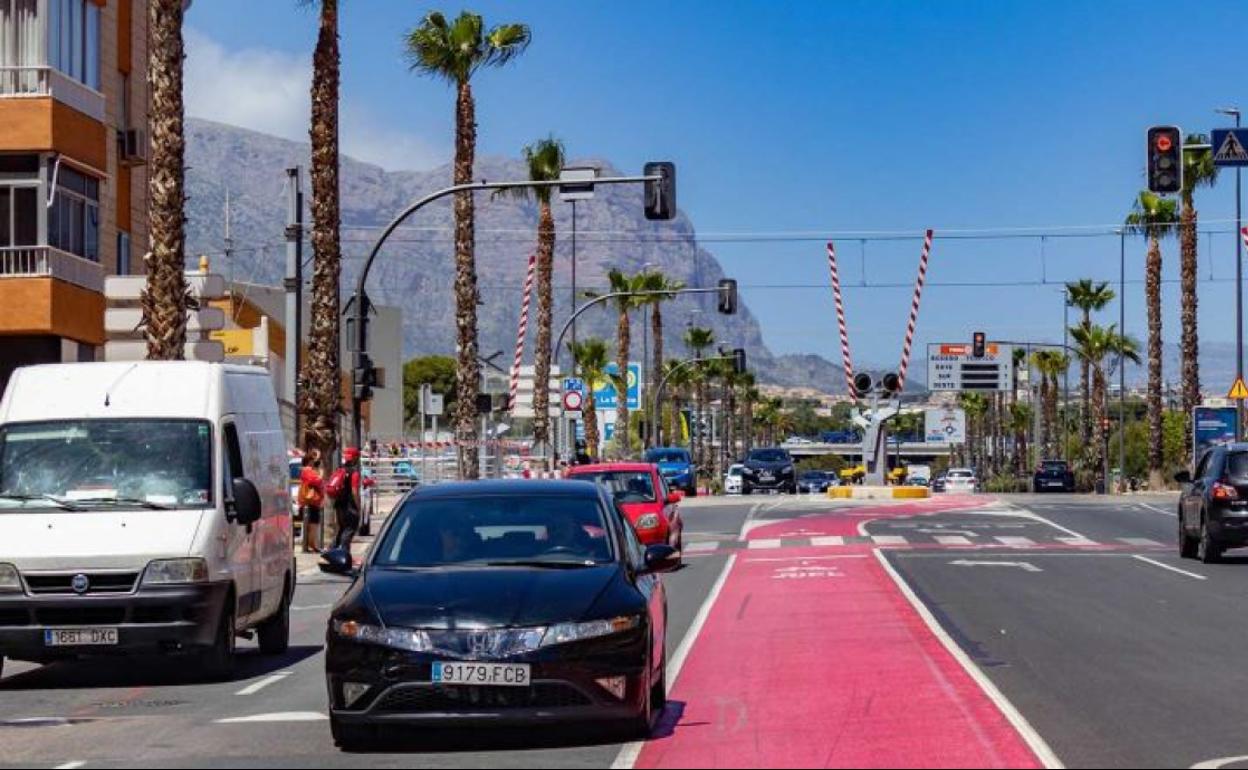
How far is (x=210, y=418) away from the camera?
16766mm

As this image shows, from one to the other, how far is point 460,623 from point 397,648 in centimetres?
37

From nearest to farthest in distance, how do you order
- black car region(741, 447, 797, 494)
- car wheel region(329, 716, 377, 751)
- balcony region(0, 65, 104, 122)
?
1. car wheel region(329, 716, 377, 751)
2. balcony region(0, 65, 104, 122)
3. black car region(741, 447, 797, 494)

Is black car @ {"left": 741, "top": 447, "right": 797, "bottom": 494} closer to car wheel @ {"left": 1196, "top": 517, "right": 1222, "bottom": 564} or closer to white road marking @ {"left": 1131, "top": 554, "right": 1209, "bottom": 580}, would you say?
white road marking @ {"left": 1131, "top": 554, "right": 1209, "bottom": 580}

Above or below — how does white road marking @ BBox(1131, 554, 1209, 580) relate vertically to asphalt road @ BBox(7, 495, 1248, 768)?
below

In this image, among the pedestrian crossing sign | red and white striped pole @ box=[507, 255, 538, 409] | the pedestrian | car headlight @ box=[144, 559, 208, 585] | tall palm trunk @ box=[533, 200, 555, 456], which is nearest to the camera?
car headlight @ box=[144, 559, 208, 585]

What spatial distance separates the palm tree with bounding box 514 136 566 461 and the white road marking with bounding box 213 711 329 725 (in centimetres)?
4451

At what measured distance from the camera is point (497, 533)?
12.6m

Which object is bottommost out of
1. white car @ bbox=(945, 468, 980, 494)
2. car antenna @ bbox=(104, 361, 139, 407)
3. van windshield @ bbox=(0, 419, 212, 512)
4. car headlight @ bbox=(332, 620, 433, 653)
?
white car @ bbox=(945, 468, 980, 494)

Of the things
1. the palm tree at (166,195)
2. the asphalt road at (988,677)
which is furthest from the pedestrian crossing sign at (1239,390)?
the palm tree at (166,195)

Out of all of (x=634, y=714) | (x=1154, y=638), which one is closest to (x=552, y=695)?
(x=634, y=714)

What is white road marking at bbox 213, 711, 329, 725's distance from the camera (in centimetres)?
1352

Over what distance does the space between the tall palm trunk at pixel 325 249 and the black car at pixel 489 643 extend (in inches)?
938

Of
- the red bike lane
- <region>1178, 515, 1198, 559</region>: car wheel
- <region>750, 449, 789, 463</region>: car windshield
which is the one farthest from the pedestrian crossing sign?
the red bike lane

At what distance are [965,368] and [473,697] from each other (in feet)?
369
